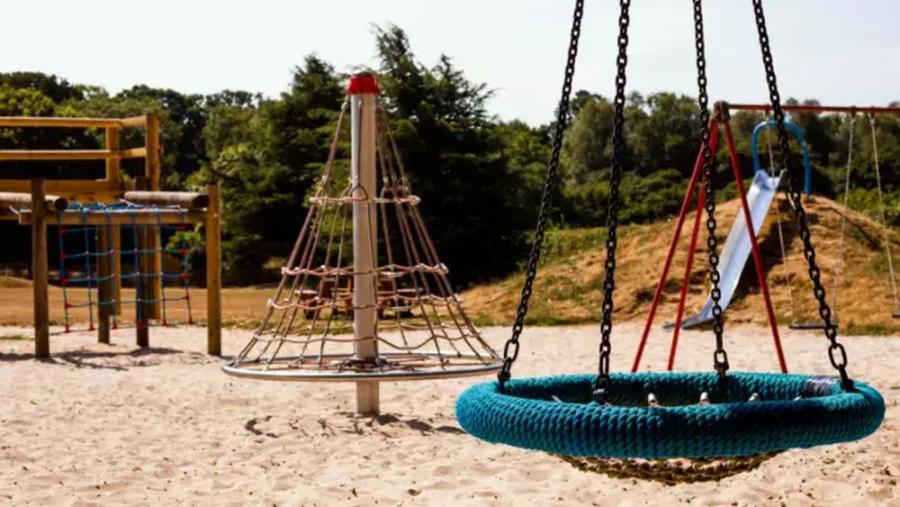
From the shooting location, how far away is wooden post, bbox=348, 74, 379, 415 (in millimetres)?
8414

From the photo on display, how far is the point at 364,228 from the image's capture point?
27.8 feet

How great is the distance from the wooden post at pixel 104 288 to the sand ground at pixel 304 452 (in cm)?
231

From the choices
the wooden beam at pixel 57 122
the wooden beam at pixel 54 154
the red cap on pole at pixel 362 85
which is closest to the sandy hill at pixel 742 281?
the wooden beam at pixel 54 154

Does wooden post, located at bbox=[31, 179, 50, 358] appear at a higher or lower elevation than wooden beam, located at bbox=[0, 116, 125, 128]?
lower

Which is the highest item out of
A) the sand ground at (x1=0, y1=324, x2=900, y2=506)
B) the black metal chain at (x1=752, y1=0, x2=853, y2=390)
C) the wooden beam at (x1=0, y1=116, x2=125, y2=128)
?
the wooden beam at (x1=0, y1=116, x2=125, y2=128)

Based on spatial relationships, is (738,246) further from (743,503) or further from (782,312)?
(743,503)

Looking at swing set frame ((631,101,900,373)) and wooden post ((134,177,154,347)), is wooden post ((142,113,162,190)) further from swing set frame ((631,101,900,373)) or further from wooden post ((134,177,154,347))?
swing set frame ((631,101,900,373))

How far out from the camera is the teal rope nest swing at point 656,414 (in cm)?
331

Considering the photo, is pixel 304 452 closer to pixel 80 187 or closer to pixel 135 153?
pixel 135 153

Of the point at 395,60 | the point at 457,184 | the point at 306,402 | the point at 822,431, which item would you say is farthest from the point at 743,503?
the point at 395,60

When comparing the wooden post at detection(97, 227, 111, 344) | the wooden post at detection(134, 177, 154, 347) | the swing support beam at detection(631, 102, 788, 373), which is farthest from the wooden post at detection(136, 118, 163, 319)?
the swing support beam at detection(631, 102, 788, 373)

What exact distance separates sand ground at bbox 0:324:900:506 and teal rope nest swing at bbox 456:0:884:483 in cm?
166

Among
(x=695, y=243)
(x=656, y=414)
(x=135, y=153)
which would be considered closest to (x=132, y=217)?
(x=135, y=153)

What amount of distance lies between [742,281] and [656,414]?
42.8 ft
